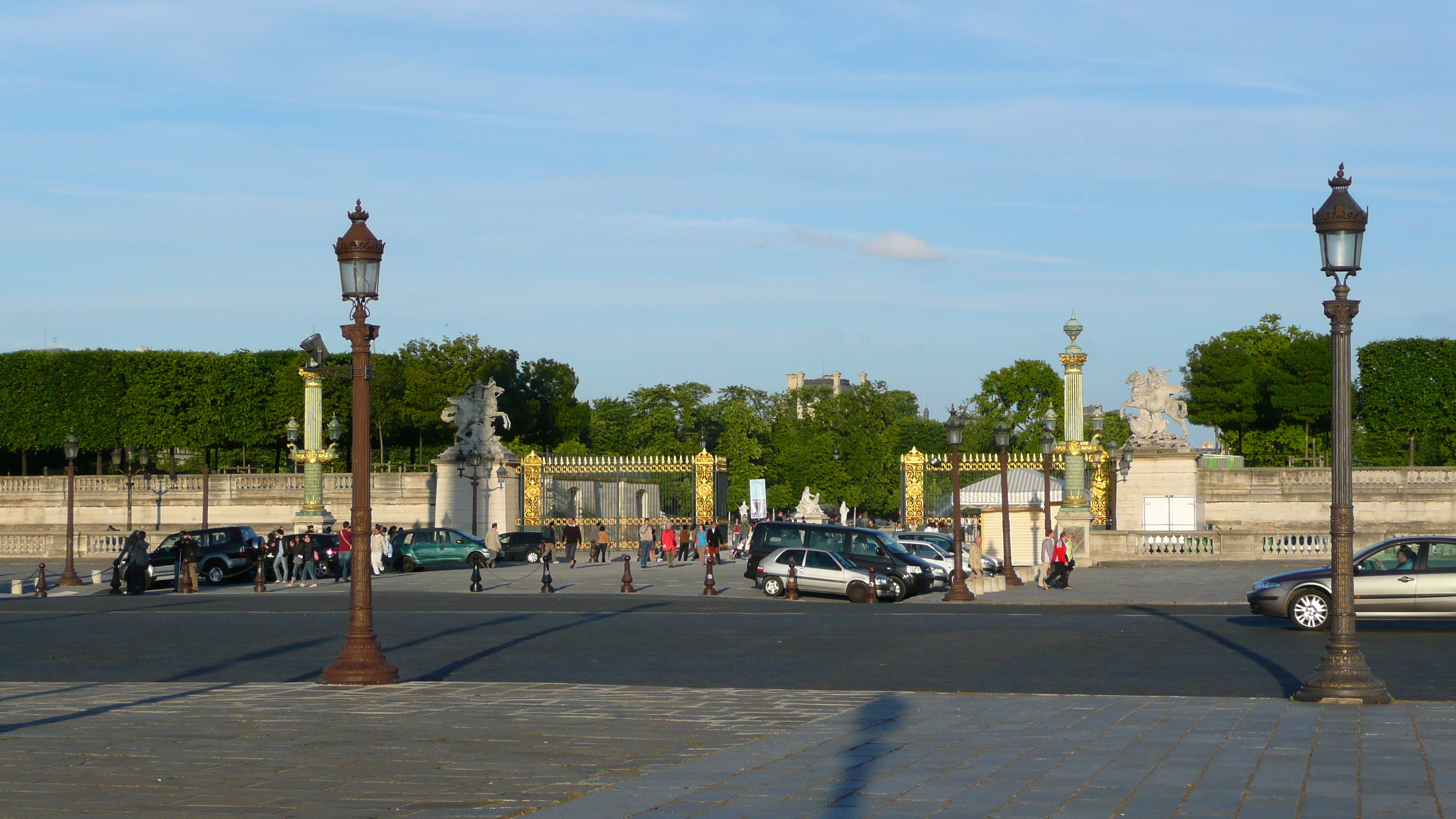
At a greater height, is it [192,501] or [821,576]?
[192,501]

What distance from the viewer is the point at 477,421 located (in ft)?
151

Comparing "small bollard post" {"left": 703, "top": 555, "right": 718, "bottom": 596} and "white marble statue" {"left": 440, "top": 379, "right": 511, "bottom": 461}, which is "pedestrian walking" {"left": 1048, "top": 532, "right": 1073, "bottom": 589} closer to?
"small bollard post" {"left": 703, "top": 555, "right": 718, "bottom": 596}

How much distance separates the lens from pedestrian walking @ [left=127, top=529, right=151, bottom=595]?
1284 inches

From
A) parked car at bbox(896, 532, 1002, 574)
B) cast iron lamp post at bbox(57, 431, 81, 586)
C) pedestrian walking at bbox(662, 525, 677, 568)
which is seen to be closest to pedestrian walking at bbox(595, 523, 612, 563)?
pedestrian walking at bbox(662, 525, 677, 568)

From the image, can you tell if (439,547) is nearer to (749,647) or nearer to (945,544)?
(945,544)

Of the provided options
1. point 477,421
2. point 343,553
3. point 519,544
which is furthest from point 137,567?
point 477,421

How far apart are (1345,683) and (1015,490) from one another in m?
45.2

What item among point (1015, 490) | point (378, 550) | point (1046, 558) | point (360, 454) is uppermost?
point (360, 454)

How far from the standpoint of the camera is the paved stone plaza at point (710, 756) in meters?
8.16

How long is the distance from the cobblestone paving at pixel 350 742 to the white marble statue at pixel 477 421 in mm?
31482

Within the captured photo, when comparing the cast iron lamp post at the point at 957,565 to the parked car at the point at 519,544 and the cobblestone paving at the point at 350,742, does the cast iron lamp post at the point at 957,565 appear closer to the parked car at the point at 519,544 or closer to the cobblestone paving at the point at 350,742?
the cobblestone paving at the point at 350,742

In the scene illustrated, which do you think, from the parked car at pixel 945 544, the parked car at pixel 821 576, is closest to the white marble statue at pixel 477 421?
the parked car at pixel 945 544

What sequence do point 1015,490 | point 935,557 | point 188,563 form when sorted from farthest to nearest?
point 1015,490, point 935,557, point 188,563

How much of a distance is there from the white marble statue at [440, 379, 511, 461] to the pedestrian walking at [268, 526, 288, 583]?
1008cm
